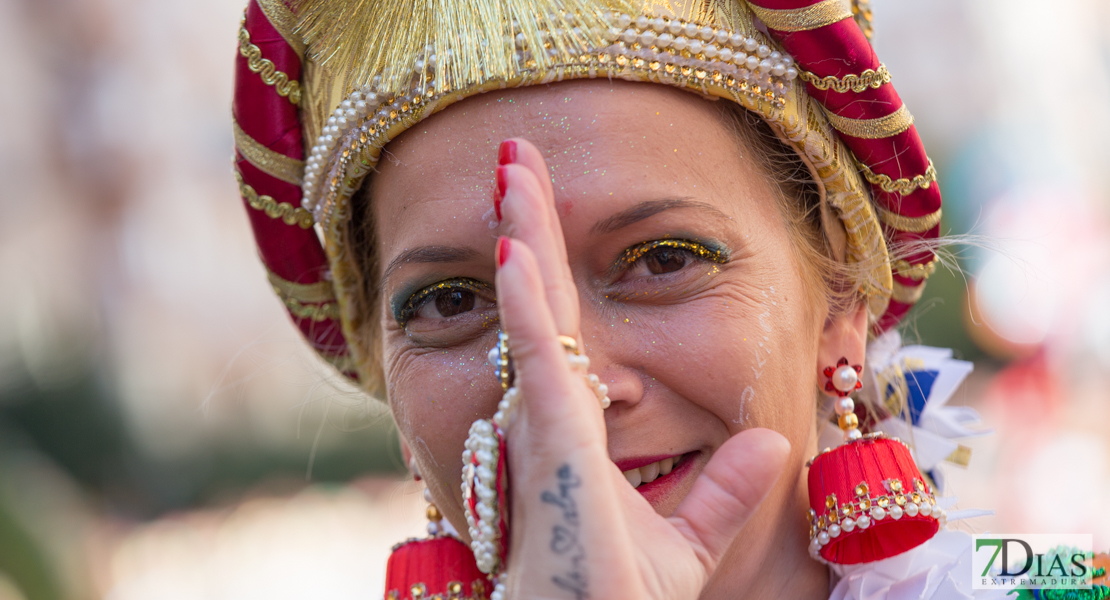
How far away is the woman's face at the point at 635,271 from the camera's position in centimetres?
142

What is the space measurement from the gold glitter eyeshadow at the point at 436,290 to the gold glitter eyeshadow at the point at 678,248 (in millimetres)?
269

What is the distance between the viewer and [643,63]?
1.50 meters

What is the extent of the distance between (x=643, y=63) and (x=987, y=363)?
5805 millimetres

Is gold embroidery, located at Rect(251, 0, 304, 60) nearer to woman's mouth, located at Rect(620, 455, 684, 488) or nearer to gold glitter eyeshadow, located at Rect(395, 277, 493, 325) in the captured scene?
gold glitter eyeshadow, located at Rect(395, 277, 493, 325)

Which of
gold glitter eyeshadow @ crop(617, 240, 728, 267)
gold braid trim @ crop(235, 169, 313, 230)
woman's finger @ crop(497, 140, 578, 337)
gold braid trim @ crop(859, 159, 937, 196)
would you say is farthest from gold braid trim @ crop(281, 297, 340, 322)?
gold braid trim @ crop(859, 159, 937, 196)

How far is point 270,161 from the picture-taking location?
75.5 inches

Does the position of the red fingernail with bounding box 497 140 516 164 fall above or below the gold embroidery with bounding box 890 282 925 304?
above

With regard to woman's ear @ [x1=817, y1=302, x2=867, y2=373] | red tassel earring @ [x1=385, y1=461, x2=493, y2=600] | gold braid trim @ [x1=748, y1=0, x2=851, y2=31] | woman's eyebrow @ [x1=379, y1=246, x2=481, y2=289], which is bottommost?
red tassel earring @ [x1=385, y1=461, x2=493, y2=600]

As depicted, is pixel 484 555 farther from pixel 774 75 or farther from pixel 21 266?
pixel 21 266

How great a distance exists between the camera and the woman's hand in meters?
1.07

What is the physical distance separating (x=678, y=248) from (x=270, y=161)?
1.03 meters

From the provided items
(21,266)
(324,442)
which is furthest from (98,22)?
(324,442)

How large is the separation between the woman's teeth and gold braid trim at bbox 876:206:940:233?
815mm

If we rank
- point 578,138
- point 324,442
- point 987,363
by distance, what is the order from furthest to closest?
1. point 324,442
2. point 987,363
3. point 578,138
